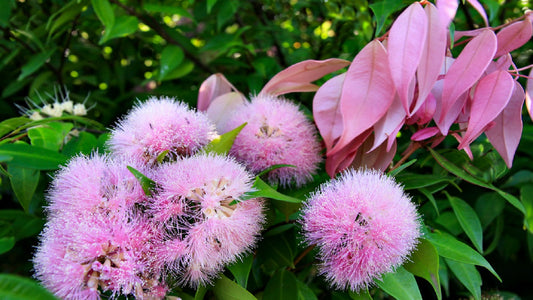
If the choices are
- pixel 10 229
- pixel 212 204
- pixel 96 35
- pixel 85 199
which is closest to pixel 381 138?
pixel 212 204

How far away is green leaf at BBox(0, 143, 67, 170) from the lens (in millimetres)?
458

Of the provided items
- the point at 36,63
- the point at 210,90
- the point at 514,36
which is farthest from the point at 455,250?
the point at 36,63

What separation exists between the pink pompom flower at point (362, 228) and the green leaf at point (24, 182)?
34cm

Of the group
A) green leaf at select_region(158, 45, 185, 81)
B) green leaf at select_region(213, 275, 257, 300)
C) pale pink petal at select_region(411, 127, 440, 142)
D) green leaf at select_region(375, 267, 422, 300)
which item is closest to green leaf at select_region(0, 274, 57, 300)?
green leaf at select_region(213, 275, 257, 300)

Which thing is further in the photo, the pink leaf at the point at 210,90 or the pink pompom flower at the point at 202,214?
the pink leaf at the point at 210,90

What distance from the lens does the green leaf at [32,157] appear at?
458 millimetres

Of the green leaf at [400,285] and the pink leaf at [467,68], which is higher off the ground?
the pink leaf at [467,68]

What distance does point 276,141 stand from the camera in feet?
1.61

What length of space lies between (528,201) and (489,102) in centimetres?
26

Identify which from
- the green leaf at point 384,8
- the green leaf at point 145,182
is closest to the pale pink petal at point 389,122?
the green leaf at point 384,8

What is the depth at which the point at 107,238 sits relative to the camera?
357 millimetres

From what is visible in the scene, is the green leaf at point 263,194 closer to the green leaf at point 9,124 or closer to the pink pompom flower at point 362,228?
the pink pompom flower at point 362,228

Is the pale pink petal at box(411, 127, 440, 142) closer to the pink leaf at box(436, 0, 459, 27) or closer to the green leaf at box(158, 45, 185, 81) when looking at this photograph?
the pink leaf at box(436, 0, 459, 27)

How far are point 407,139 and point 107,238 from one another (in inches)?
19.8
